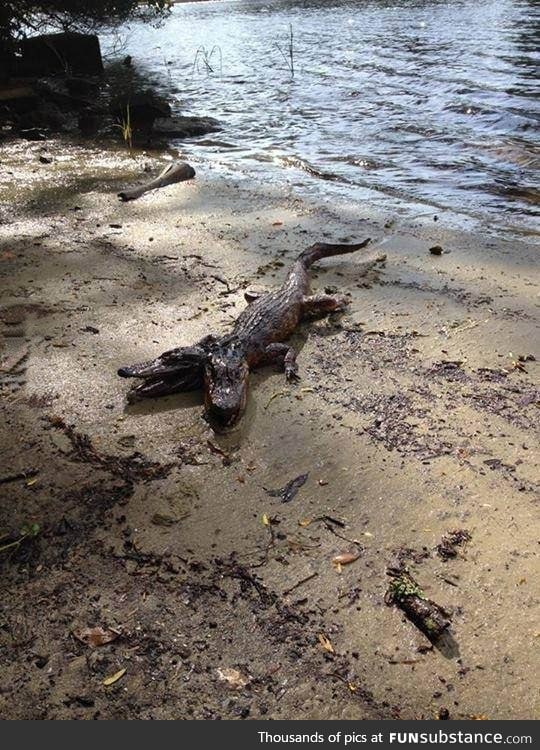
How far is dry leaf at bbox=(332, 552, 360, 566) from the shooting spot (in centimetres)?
298

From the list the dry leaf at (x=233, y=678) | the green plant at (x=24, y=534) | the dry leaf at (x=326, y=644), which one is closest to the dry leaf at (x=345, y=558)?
the dry leaf at (x=326, y=644)

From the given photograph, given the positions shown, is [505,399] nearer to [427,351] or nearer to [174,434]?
[427,351]

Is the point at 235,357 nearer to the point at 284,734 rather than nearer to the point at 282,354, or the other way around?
the point at 282,354

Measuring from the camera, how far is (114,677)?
249 cm

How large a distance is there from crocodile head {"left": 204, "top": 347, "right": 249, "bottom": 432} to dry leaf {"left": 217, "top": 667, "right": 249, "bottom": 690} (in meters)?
1.62

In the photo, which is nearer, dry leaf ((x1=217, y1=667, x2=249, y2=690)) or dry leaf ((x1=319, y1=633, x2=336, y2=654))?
dry leaf ((x1=217, y1=667, x2=249, y2=690))

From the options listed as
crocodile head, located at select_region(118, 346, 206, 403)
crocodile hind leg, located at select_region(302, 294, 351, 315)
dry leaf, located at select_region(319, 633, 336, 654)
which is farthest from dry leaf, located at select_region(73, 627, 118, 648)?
crocodile hind leg, located at select_region(302, 294, 351, 315)

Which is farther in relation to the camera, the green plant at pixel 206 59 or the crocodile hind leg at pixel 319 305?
the green plant at pixel 206 59

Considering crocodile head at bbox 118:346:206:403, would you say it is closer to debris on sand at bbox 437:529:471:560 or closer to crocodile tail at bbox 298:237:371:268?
debris on sand at bbox 437:529:471:560

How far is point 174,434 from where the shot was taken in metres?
3.84

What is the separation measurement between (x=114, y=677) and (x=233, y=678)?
48 cm

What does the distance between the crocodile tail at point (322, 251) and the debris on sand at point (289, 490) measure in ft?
9.70

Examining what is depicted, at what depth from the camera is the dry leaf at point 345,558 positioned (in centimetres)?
298

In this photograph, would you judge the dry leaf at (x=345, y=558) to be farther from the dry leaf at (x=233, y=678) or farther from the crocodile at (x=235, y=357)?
the crocodile at (x=235, y=357)
